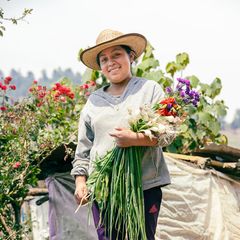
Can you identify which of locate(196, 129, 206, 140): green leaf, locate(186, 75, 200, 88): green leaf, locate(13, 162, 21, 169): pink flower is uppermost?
locate(186, 75, 200, 88): green leaf

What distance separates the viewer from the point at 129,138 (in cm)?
372

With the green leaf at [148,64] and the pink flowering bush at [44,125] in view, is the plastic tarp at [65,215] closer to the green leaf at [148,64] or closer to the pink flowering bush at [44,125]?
the pink flowering bush at [44,125]

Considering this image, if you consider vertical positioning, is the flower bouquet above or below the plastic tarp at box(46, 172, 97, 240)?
above

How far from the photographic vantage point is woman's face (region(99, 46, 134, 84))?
405 cm

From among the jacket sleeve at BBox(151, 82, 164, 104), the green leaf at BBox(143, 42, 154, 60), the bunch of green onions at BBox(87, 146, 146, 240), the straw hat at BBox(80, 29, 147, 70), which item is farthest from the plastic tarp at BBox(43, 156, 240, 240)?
the green leaf at BBox(143, 42, 154, 60)

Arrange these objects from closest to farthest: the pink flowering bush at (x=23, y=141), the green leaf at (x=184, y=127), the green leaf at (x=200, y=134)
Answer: the pink flowering bush at (x=23, y=141)
the green leaf at (x=184, y=127)
the green leaf at (x=200, y=134)

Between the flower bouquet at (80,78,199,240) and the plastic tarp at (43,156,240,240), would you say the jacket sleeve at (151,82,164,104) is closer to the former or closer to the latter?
the flower bouquet at (80,78,199,240)

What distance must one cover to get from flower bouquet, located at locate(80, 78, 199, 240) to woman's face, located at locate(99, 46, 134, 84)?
0.32 m

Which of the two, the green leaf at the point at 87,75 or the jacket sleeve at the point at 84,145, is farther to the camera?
the green leaf at the point at 87,75

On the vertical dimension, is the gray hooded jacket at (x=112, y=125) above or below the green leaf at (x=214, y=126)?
above

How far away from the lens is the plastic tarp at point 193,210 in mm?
5695

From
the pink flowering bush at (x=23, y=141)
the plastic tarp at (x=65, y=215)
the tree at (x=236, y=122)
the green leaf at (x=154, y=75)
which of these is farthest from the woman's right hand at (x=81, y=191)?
the tree at (x=236, y=122)

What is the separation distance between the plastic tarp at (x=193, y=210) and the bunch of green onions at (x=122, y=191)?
1651 millimetres

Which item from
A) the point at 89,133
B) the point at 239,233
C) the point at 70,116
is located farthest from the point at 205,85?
the point at 89,133
